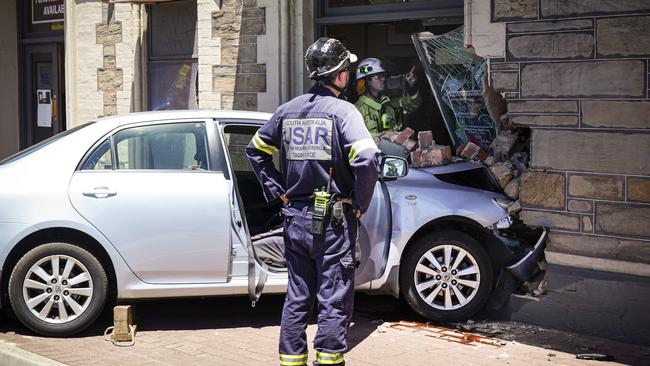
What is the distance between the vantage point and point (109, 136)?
6.91 meters

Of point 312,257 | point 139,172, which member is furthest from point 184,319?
point 312,257

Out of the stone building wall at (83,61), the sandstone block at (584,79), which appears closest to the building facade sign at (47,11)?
the stone building wall at (83,61)

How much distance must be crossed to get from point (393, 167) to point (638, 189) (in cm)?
171

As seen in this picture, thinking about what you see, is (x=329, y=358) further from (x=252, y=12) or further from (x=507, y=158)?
(x=252, y=12)

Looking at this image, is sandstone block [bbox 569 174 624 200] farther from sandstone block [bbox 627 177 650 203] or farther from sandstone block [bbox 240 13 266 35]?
sandstone block [bbox 240 13 266 35]

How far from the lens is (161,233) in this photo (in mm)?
6688

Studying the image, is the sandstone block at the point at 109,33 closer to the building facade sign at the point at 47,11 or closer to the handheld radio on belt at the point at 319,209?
the building facade sign at the point at 47,11

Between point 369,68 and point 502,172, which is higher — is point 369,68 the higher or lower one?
the higher one

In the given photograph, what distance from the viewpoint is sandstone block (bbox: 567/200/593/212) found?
22.4 feet

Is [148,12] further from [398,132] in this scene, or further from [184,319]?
[184,319]

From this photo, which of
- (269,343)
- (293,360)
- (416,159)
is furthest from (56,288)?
(416,159)

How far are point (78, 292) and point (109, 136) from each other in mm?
1160

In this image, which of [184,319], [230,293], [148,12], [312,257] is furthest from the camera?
[148,12]

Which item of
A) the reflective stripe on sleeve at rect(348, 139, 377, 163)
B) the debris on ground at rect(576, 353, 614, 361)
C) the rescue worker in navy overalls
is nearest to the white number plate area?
the rescue worker in navy overalls
